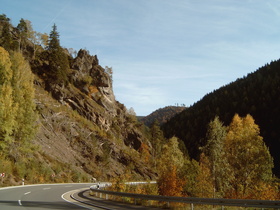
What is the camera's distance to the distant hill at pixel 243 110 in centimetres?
12209

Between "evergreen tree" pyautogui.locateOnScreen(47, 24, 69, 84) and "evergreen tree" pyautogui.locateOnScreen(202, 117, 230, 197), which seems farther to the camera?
"evergreen tree" pyautogui.locateOnScreen(47, 24, 69, 84)

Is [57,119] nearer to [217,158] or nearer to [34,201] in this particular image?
[217,158]

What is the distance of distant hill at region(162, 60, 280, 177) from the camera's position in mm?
122088

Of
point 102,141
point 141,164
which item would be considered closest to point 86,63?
point 102,141

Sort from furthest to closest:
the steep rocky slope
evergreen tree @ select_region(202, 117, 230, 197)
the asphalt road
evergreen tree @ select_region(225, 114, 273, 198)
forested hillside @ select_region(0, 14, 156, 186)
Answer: the steep rocky slope < evergreen tree @ select_region(202, 117, 230, 197) < forested hillside @ select_region(0, 14, 156, 186) < evergreen tree @ select_region(225, 114, 273, 198) < the asphalt road

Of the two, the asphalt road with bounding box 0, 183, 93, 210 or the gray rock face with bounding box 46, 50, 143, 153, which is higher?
the gray rock face with bounding box 46, 50, 143, 153

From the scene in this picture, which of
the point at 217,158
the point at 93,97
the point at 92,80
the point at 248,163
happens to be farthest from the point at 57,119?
the point at 248,163

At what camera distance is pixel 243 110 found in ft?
448

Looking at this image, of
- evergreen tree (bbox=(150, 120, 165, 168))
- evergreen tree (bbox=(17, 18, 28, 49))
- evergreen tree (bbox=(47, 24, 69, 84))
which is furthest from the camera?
evergreen tree (bbox=(150, 120, 165, 168))

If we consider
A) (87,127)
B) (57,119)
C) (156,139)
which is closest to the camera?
(57,119)

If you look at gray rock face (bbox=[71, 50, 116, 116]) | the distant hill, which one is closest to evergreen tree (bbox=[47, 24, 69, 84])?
gray rock face (bbox=[71, 50, 116, 116])

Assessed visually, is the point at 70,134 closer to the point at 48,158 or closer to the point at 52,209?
the point at 48,158

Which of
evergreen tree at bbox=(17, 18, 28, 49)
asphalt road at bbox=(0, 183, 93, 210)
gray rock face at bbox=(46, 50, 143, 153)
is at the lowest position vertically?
asphalt road at bbox=(0, 183, 93, 210)

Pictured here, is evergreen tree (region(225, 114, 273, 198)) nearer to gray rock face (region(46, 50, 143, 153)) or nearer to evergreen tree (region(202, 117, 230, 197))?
evergreen tree (region(202, 117, 230, 197))
